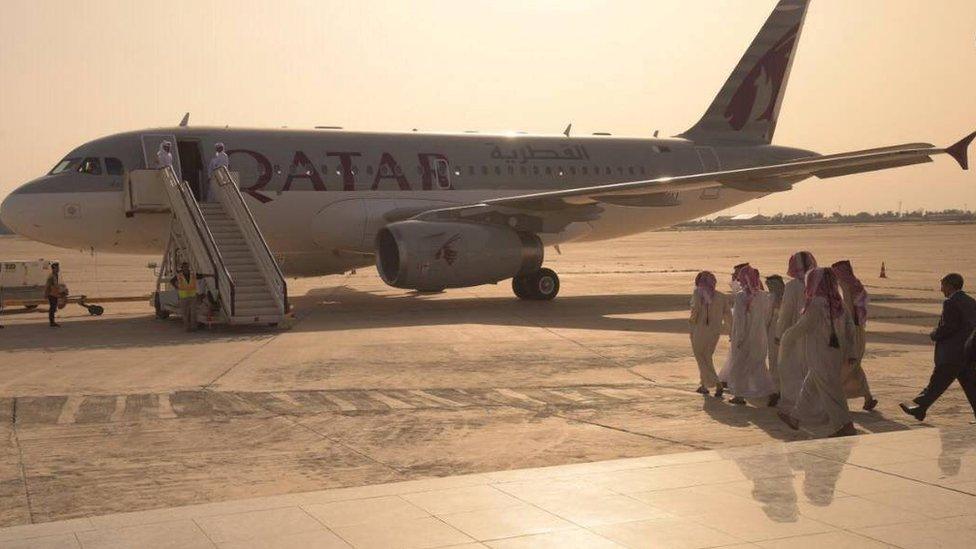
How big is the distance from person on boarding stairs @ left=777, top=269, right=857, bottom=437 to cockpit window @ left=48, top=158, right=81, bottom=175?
54.4 feet

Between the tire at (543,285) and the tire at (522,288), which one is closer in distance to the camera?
the tire at (543,285)

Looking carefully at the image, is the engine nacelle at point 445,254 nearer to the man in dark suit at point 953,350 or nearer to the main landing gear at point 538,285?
the main landing gear at point 538,285

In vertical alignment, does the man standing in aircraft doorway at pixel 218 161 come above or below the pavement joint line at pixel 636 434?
above

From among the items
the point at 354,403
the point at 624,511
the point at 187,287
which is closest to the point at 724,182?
the point at 187,287

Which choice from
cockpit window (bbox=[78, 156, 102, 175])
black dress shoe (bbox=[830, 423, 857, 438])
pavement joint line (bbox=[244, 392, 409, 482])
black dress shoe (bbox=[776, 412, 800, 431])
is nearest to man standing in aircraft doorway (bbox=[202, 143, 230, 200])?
cockpit window (bbox=[78, 156, 102, 175])

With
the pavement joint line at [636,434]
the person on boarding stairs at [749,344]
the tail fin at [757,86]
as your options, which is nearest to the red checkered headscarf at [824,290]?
the person on boarding stairs at [749,344]

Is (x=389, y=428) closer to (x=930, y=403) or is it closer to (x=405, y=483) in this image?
(x=405, y=483)

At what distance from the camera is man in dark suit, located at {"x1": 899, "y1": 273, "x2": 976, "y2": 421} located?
32.4ft

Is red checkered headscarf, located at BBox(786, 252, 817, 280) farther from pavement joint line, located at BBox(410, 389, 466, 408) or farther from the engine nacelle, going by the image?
the engine nacelle

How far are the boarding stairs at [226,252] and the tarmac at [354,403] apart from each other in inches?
21.8

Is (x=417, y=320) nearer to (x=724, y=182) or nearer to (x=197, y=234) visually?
(x=197, y=234)

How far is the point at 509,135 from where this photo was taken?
2766cm

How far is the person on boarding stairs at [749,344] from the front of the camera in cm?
1134

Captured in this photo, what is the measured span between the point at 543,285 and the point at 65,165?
10.3m
